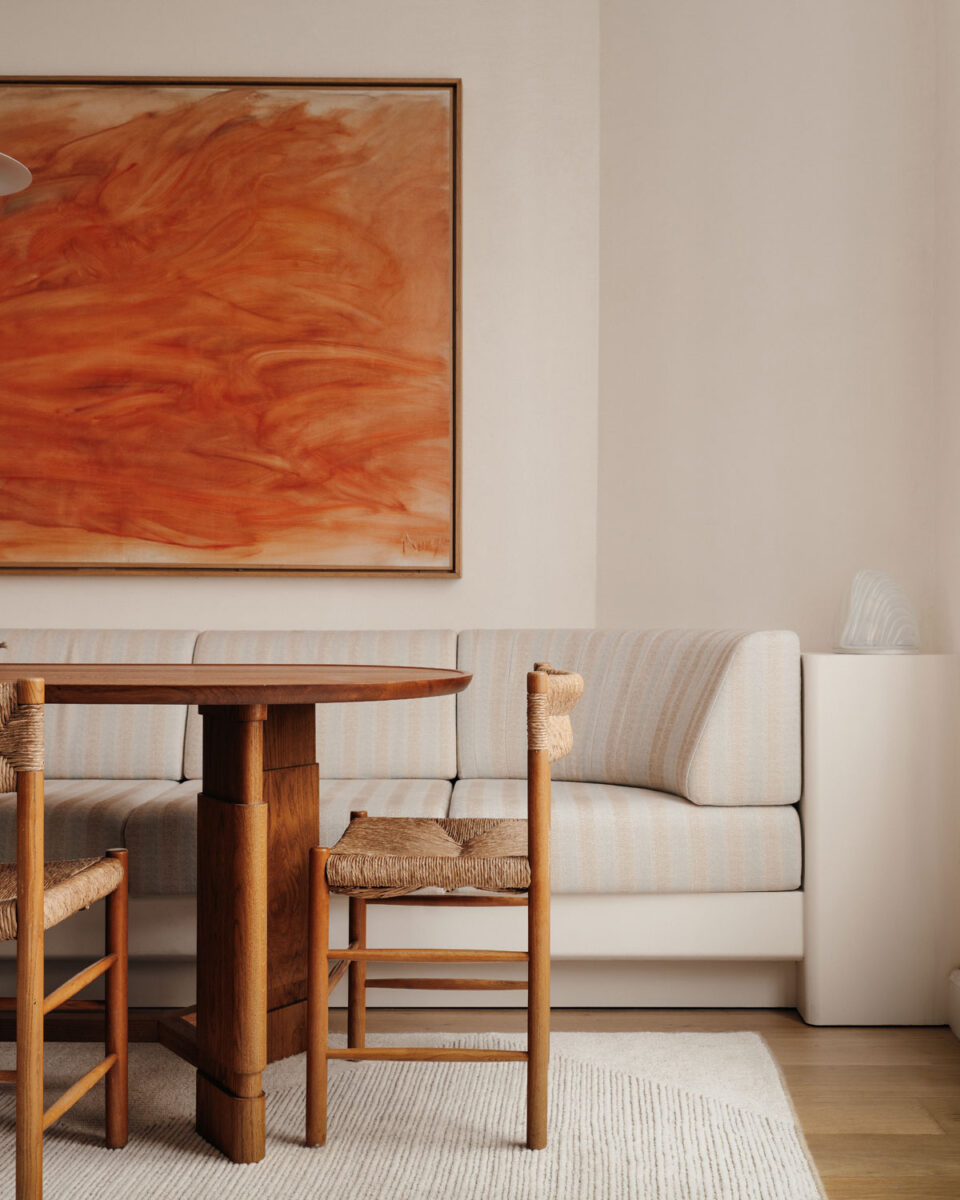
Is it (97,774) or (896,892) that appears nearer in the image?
(896,892)

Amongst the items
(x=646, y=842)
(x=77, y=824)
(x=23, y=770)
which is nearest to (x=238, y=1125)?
(x=23, y=770)

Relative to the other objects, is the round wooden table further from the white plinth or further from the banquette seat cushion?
the white plinth

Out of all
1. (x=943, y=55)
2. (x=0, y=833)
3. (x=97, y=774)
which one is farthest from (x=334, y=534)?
(x=943, y=55)

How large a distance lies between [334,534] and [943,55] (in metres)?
2.17

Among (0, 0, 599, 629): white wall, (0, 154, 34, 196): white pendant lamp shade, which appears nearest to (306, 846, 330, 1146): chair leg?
(0, 154, 34, 196): white pendant lamp shade

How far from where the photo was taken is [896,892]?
7.84ft

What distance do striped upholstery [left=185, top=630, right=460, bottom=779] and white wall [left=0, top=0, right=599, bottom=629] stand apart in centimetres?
31

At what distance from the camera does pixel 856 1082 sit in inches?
79.8

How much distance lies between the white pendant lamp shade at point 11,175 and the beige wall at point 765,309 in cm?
176

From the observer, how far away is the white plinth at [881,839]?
237cm

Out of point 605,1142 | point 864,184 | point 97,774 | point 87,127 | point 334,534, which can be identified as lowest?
point 605,1142

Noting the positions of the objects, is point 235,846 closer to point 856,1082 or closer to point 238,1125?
point 238,1125

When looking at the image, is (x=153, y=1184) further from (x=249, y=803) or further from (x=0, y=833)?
(x=0, y=833)

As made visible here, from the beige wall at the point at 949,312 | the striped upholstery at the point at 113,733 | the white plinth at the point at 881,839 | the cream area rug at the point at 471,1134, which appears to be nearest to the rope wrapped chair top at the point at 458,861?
the cream area rug at the point at 471,1134
